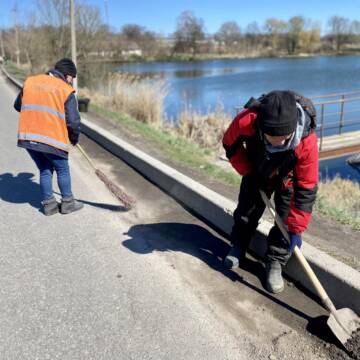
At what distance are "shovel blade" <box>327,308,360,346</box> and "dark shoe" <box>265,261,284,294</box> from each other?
53 centimetres

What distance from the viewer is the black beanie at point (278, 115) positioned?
2689 mm

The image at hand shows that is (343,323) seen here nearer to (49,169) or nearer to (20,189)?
(49,169)

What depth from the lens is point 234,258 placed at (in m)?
3.58

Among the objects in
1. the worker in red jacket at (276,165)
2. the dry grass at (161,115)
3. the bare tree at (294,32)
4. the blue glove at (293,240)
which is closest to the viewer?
the worker in red jacket at (276,165)

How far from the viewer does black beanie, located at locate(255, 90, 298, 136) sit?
2.69 meters

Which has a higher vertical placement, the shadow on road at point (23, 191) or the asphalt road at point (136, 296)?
the shadow on road at point (23, 191)

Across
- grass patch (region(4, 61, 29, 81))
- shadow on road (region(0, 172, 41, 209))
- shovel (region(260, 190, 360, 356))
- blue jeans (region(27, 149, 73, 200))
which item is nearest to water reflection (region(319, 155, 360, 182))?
shadow on road (region(0, 172, 41, 209))

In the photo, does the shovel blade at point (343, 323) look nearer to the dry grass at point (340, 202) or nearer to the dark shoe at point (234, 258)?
the dark shoe at point (234, 258)

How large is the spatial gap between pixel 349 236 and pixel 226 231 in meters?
1.19

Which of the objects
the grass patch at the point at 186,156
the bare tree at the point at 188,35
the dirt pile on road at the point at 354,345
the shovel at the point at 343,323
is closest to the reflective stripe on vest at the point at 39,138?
the grass patch at the point at 186,156

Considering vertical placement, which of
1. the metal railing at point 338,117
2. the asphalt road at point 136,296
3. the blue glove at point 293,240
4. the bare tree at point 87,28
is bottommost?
the metal railing at point 338,117

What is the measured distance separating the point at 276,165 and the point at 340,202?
13.3ft

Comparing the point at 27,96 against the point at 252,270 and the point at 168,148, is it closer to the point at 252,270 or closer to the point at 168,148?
the point at 252,270

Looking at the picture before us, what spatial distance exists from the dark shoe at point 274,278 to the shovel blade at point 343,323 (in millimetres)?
532
